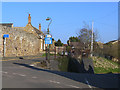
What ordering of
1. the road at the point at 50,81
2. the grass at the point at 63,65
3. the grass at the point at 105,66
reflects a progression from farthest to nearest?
the grass at the point at 105,66 < the grass at the point at 63,65 < the road at the point at 50,81

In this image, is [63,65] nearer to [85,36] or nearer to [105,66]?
[105,66]

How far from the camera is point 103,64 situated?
45594 mm

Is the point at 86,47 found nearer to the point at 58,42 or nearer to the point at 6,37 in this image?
the point at 6,37

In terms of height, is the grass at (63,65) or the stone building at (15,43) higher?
the stone building at (15,43)

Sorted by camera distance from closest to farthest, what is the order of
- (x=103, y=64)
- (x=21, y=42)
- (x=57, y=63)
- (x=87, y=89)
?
(x=87, y=89) < (x=57, y=63) < (x=21, y=42) < (x=103, y=64)

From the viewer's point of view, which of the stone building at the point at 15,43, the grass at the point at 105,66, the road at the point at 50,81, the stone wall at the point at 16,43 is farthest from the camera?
the grass at the point at 105,66

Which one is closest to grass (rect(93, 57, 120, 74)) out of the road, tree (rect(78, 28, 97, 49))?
tree (rect(78, 28, 97, 49))

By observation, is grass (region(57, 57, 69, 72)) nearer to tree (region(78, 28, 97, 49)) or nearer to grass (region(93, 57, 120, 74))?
grass (region(93, 57, 120, 74))

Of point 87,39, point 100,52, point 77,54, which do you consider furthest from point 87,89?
point 87,39

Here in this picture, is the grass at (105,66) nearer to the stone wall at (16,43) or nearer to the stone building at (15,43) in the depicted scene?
the stone building at (15,43)

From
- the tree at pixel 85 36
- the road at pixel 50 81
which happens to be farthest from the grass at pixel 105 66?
the road at pixel 50 81

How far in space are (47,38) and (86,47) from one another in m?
28.9

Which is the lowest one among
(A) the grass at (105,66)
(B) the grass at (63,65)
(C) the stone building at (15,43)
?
(A) the grass at (105,66)

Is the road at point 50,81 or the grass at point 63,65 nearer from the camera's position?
the road at point 50,81
